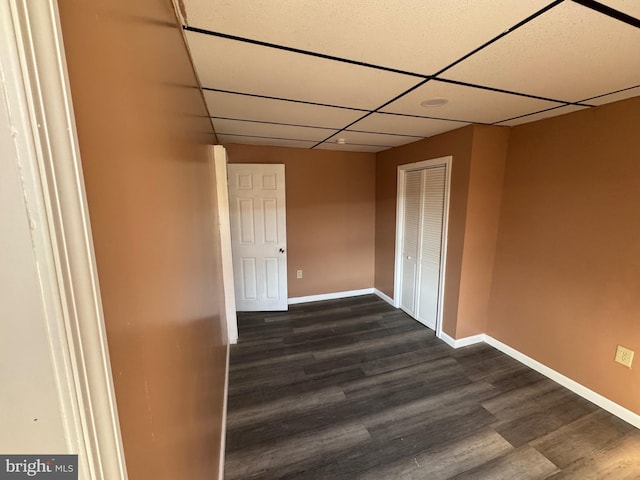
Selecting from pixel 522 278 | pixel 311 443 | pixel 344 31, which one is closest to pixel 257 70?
pixel 344 31

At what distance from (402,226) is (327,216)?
106cm

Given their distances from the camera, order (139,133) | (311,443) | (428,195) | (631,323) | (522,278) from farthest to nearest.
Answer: (428,195)
(522,278)
(631,323)
(311,443)
(139,133)

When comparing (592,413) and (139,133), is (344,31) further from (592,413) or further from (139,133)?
(592,413)

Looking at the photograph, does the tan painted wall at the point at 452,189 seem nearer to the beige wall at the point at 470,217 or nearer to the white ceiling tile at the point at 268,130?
the beige wall at the point at 470,217

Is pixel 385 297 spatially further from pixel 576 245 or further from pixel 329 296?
pixel 576 245

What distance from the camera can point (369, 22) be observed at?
1018 mm

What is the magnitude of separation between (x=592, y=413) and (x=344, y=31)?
2.98 meters

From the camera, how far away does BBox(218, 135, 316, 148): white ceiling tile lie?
122 inches

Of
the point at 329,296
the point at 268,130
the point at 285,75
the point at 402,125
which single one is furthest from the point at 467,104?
the point at 329,296

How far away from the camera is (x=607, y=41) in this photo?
1134mm

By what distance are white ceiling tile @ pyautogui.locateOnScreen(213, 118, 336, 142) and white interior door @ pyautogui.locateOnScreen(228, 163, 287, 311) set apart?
20.8 inches

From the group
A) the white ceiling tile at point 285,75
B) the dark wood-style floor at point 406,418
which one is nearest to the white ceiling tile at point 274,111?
the white ceiling tile at point 285,75

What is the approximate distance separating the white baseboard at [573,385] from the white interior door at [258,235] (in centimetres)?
256

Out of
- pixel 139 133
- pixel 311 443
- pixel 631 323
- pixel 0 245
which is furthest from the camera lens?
pixel 631 323
